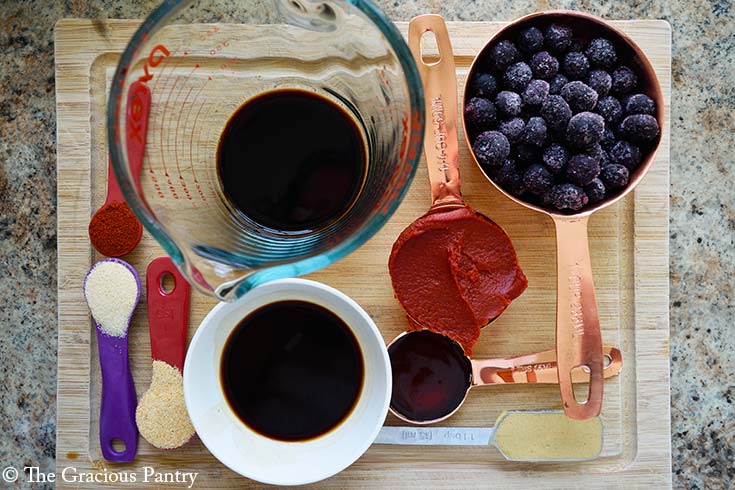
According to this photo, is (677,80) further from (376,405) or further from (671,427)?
(376,405)

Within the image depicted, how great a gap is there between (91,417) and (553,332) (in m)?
0.84

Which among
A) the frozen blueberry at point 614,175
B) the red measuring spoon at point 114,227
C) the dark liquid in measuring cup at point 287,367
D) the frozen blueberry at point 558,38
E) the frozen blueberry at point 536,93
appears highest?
the frozen blueberry at point 558,38

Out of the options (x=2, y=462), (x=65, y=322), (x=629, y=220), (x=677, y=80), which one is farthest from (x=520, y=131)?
(x=2, y=462)

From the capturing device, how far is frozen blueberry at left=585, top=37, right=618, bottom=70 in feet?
3.72

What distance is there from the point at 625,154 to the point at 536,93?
18 cm

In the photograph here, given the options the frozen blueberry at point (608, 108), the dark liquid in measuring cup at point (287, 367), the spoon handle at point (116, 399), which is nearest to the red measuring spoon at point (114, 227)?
the spoon handle at point (116, 399)

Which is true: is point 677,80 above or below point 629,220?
above

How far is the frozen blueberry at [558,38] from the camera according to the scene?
1133 mm

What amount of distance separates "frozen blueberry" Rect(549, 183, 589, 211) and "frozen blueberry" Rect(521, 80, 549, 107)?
0.45 feet

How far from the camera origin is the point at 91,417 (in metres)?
1.25

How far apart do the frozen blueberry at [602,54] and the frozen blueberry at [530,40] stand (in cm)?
8

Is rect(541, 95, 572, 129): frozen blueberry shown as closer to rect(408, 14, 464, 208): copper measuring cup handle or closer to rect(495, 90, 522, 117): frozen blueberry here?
rect(495, 90, 522, 117): frozen blueberry

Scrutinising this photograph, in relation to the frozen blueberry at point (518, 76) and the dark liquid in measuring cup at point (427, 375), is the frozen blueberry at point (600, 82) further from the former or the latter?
the dark liquid in measuring cup at point (427, 375)

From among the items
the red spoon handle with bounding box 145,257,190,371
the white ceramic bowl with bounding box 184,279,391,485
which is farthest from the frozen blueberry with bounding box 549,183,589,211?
the red spoon handle with bounding box 145,257,190,371
